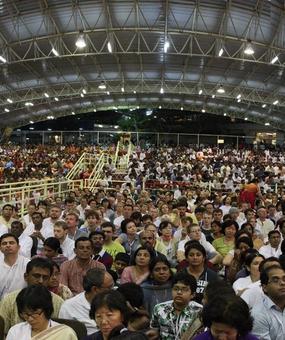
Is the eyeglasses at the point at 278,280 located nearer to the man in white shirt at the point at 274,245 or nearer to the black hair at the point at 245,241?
the black hair at the point at 245,241

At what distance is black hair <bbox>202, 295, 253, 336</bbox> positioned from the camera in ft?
9.32

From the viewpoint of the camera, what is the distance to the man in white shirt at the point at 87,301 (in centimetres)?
423

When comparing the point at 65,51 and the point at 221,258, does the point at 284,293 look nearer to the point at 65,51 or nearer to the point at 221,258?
the point at 221,258

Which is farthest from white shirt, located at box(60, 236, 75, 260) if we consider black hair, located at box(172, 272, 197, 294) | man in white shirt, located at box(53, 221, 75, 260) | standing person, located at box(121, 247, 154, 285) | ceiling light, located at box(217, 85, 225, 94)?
ceiling light, located at box(217, 85, 225, 94)

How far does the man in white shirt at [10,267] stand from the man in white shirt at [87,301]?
108 cm

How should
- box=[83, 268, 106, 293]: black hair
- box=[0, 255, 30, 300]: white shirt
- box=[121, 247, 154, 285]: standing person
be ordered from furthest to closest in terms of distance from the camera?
box=[121, 247, 154, 285]: standing person < box=[0, 255, 30, 300]: white shirt < box=[83, 268, 106, 293]: black hair

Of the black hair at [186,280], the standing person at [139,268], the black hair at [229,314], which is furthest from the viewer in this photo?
the standing person at [139,268]

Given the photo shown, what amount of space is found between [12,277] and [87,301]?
129 centimetres

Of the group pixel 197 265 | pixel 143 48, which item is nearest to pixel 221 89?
pixel 143 48

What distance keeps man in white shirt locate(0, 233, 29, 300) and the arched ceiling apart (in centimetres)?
1514

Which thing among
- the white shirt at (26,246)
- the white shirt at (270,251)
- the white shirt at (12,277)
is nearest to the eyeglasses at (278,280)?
the white shirt at (12,277)

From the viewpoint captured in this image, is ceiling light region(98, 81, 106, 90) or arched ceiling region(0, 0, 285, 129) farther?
ceiling light region(98, 81, 106, 90)

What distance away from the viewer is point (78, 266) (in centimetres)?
559

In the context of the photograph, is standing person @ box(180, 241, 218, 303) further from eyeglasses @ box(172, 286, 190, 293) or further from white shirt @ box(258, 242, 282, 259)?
white shirt @ box(258, 242, 282, 259)
